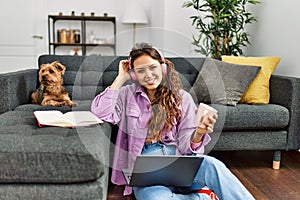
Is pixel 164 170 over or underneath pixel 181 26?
underneath

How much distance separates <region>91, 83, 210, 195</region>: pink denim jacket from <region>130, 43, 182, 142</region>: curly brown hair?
0.08 ft

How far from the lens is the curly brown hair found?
5.57ft

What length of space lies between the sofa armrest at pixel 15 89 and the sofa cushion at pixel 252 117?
1309mm

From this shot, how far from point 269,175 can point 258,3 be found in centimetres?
177

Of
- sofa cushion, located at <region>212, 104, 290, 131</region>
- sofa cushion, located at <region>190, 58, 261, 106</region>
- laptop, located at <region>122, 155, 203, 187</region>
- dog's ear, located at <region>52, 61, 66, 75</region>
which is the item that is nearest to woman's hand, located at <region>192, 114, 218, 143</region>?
laptop, located at <region>122, 155, 203, 187</region>

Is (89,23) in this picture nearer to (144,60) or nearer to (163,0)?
(163,0)

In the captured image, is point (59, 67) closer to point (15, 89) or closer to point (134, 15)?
point (15, 89)

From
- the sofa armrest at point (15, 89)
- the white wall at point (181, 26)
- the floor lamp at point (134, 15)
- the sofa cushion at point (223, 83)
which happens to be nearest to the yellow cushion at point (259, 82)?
the sofa cushion at point (223, 83)

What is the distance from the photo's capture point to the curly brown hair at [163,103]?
170cm

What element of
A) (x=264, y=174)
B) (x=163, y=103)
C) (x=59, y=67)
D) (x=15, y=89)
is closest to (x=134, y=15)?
(x=59, y=67)

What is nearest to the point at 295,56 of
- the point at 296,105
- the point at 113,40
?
the point at 296,105

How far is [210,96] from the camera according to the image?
8.48 ft

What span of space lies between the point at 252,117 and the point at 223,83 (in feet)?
1.21

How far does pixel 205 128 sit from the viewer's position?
4.90 feet
